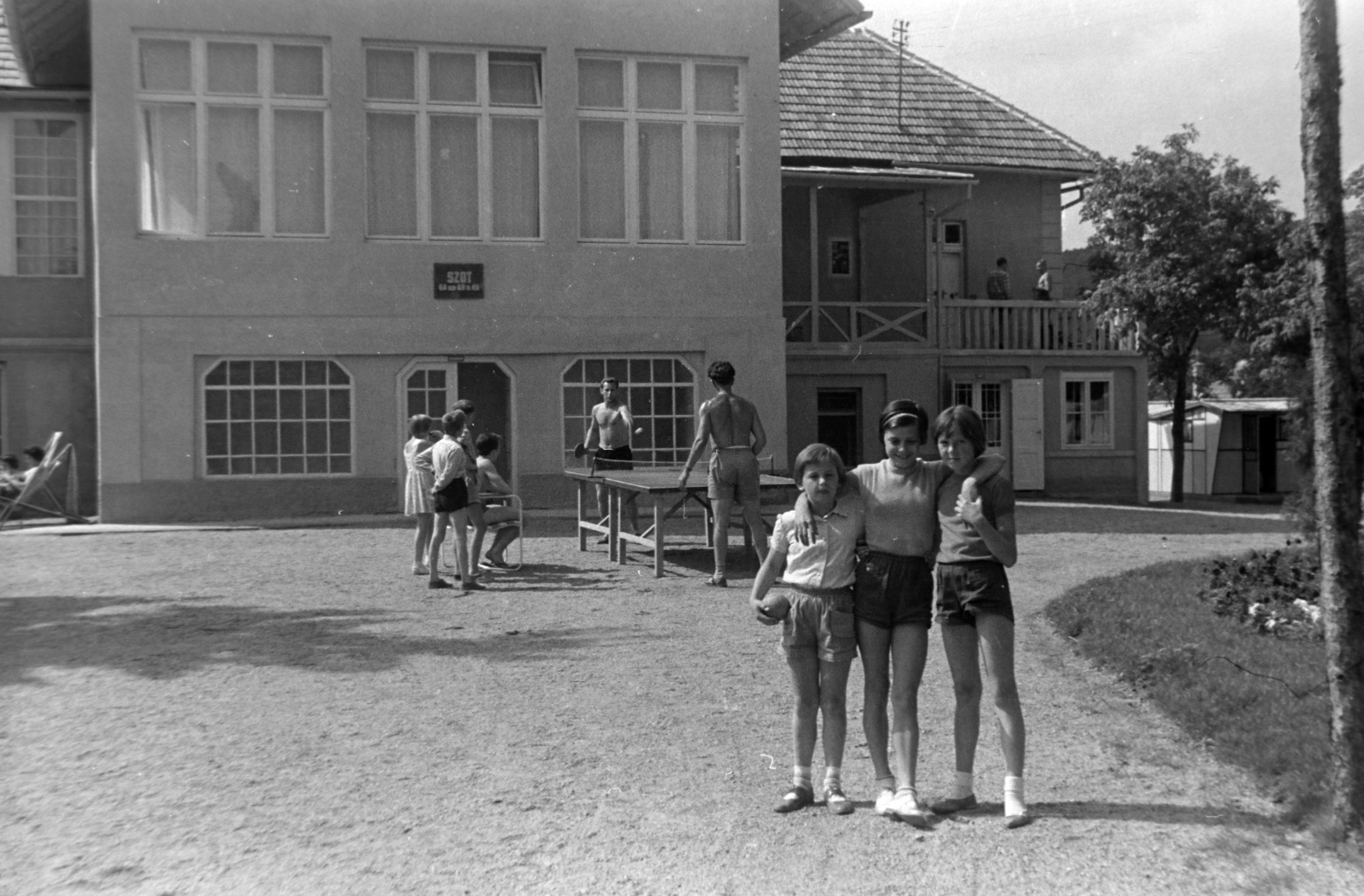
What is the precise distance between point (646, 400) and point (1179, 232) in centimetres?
1216

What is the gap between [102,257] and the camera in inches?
737

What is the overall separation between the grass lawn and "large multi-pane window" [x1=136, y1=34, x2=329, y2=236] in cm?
1196

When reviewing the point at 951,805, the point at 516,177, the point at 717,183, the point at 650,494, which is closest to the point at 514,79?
the point at 516,177

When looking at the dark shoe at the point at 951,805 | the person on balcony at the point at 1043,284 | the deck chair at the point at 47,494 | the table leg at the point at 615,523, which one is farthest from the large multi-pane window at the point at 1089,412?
the dark shoe at the point at 951,805

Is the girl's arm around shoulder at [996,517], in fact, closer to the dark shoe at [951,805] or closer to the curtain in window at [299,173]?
the dark shoe at [951,805]

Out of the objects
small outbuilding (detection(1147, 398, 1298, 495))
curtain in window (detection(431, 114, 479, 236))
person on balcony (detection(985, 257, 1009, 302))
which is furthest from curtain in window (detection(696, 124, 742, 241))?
small outbuilding (detection(1147, 398, 1298, 495))

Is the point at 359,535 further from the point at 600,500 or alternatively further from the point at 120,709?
the point at 120,709

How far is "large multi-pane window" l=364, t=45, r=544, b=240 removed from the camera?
19.5m

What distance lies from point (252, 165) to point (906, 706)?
15.5 meters

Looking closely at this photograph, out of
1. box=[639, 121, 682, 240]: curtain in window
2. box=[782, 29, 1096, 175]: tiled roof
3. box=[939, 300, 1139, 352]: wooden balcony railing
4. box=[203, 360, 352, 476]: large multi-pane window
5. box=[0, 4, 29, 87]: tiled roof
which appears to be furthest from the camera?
box=[782, 29, 1096, 175]: tiled roof

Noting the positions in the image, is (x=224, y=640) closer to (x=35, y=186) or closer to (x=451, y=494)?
(x=451, y=494)

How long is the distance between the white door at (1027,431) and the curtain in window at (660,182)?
9037 millimetres

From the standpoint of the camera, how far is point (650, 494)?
1354 centimetres

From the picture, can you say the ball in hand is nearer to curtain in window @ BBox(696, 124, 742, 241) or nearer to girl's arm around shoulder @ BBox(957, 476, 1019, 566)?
girl's arm around shoulder @ BBox(957, 476, 1019, 566)
